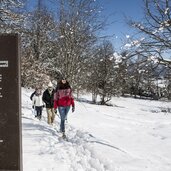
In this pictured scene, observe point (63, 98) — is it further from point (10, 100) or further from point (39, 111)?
point (10, 100)

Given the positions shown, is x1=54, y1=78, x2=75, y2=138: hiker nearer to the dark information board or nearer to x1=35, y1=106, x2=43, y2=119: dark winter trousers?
x1=35, y1=106, x2=43, y2=119: dark winter trousers

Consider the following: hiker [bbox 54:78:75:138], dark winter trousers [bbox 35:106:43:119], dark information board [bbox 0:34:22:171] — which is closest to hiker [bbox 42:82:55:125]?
dark winter trousers [bbox 35:106:43:119]

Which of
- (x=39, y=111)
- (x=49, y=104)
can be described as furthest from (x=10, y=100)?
(x=39, y=111)

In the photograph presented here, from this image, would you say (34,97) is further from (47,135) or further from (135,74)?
(135,74)

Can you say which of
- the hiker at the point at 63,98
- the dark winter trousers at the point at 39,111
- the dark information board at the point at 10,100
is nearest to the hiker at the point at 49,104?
the dark winter trousers at the point at 39,111

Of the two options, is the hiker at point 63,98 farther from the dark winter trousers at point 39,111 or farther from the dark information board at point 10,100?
the dark information board at point 10,100

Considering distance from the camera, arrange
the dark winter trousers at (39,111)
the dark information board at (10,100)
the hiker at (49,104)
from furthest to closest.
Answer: the dark winter trousers at (39,111) → the hiker at (49,104) → the dark information board at (10,100)

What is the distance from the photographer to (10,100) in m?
5.12

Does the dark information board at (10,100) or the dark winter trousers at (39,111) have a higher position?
the dark information board at (10,100)

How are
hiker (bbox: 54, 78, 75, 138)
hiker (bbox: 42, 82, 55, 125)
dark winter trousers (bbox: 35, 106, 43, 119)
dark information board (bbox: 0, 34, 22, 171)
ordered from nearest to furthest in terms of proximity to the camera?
dark information board (bbox: 0, 34, 22, 171) → hiker (bbox: 54, 78, 75, 138) → hiker (bbox: 42, 82, 55, 125) → dark winter trousers (bbox: 35, 106, 43, 119)

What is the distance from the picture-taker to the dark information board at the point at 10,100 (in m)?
5.07

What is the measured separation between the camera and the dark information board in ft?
16.6

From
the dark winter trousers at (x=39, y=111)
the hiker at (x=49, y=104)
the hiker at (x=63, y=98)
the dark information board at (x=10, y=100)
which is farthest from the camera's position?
the dark winter trousers at (x=39, y=111)

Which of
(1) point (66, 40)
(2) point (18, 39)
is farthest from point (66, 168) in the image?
(1) point (66, 40)
